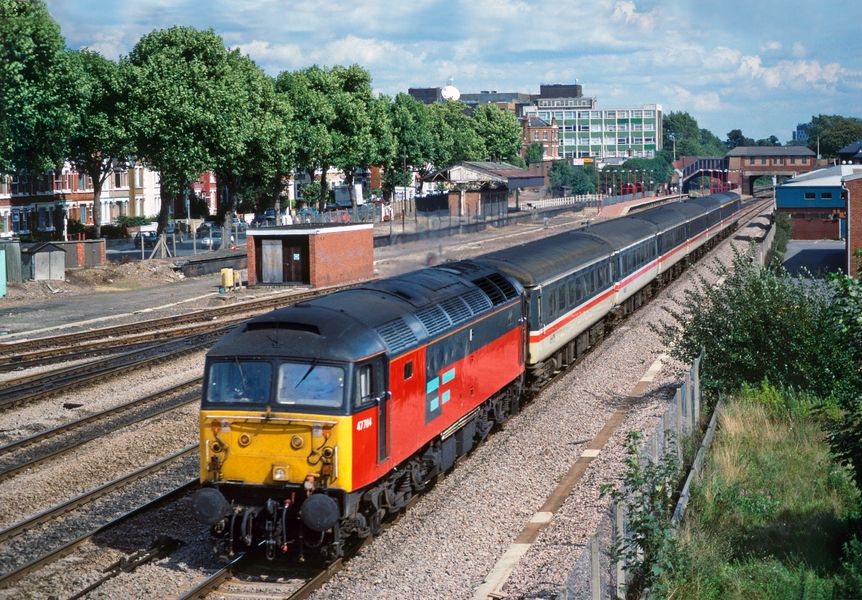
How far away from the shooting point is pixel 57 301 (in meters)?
44.5

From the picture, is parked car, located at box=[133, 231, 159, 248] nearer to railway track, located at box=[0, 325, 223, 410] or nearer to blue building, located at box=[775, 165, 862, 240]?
railway track, located at box=[0, 325, 223, 410]

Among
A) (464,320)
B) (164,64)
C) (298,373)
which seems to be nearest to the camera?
(298,373)

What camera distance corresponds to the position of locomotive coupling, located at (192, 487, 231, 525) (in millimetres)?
14016

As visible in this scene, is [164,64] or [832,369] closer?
[832,369]

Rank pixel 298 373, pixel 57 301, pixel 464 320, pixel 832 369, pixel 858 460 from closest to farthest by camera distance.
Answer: pixel 858 460 < pixel 298 373 < pixel 464 320 < pixel 832 369 < pixel 57 301

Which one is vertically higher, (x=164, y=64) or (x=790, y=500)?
(x=164, y=64)

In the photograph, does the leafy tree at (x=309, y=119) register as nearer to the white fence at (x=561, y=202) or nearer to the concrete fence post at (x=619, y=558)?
the white fence at (x=561, y=202)

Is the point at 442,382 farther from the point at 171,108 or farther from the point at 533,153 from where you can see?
the point at 533,153

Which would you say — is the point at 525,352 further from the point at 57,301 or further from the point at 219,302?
the point at 57,301

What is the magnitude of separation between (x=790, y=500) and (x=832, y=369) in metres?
6.88

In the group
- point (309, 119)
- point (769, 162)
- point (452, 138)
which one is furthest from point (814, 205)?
point (769, 162)

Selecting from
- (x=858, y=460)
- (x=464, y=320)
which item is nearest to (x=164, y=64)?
(x=464, y=320)

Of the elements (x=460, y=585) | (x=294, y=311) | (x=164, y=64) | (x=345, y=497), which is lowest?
(x=460, y=585)

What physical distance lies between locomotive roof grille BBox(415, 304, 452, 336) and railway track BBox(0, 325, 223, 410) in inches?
480
